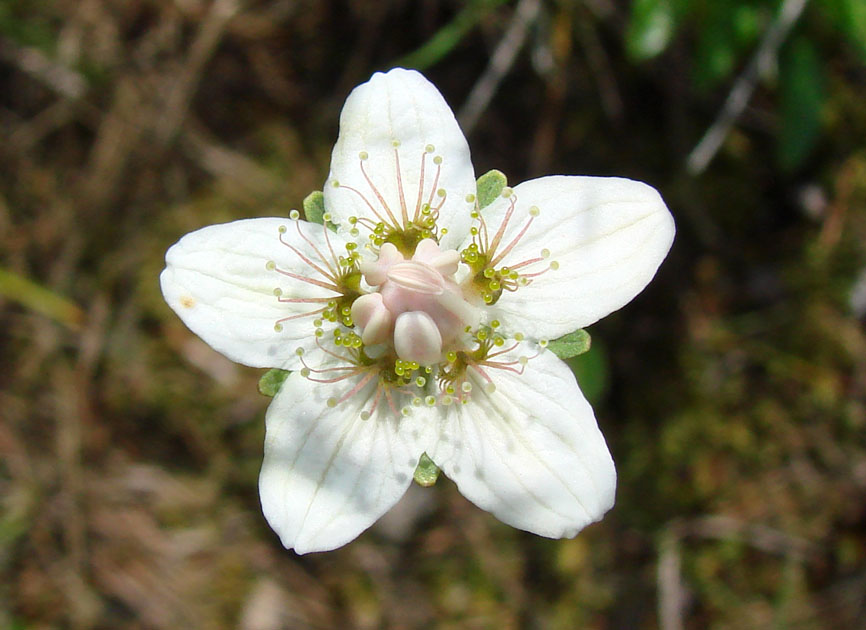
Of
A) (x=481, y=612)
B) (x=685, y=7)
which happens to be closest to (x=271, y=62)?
(x=685, y=7)

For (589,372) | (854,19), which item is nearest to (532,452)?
(589,372)

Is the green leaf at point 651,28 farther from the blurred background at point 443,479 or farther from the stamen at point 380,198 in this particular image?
the stamen at point 380,198

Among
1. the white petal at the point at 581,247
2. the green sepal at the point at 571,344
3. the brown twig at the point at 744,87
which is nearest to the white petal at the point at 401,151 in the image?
the white petal at the point at 581,247

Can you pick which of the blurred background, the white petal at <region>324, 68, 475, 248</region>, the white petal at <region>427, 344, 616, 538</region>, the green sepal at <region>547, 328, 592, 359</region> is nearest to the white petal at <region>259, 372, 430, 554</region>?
the white petal at <region>427, 344, 616, 538</region>

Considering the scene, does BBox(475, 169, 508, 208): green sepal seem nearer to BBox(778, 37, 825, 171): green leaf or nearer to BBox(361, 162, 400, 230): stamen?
BBox(361, 162, 400, 230): stamen

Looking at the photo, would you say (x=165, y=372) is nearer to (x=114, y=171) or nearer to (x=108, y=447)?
(x=108, y=447)
